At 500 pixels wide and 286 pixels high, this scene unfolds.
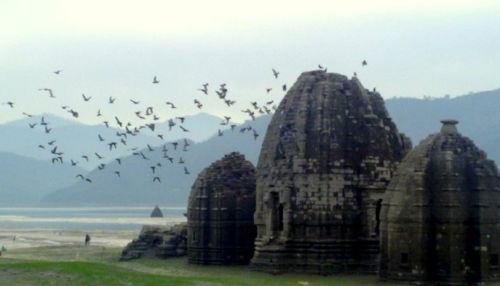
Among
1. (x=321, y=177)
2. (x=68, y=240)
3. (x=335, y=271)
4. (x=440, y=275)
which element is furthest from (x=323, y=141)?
(x=68, y=240)

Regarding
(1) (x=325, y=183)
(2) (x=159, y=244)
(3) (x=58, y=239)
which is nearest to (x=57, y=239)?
(3) (x=58, y=239)

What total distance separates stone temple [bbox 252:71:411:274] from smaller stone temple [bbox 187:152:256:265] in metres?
3.87

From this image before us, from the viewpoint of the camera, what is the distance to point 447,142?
44.5 metres

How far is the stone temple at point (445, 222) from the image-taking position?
43125 mm

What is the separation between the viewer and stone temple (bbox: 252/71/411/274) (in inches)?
1939

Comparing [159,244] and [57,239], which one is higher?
[57,239]

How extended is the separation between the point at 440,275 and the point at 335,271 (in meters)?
7.04

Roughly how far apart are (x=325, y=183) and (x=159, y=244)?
616 inches

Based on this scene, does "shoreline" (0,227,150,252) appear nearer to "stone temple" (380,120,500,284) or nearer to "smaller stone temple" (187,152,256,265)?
"smaller stone temple" (187,152,256,265)

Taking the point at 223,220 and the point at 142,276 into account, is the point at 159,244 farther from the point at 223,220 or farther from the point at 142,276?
the point at 142,276

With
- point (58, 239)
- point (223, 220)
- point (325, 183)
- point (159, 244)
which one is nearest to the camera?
point (325, 183)

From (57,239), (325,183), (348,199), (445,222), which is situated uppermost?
(325,183)

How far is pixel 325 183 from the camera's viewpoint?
49.3m

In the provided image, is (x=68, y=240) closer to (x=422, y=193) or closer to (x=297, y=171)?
(x=297, y=171)
